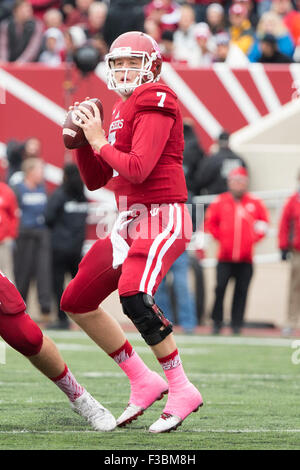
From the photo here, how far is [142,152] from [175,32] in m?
9.69

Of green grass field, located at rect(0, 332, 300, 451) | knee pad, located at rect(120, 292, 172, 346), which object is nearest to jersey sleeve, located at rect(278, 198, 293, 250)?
green grass field, located at rect(0, 332, 300, 451)

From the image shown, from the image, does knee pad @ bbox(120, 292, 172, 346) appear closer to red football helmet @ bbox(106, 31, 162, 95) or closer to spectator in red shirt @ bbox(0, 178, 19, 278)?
red football helmet @ bbox(106, 31, 162, 95)

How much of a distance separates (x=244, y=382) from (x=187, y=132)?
5.49 meters

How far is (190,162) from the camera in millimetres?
12352

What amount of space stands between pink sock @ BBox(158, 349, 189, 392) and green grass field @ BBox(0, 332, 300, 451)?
0.75 feet

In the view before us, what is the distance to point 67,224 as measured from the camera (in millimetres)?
11992

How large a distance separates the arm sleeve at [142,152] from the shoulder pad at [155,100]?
A: 0.03 metres

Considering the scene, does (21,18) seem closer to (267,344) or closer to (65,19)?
(65,19)

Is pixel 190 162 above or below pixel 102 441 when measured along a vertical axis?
above

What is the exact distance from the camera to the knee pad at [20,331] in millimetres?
4867

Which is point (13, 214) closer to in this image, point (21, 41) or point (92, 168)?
point (21, 41)

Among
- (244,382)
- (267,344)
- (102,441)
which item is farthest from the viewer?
(267,344)
